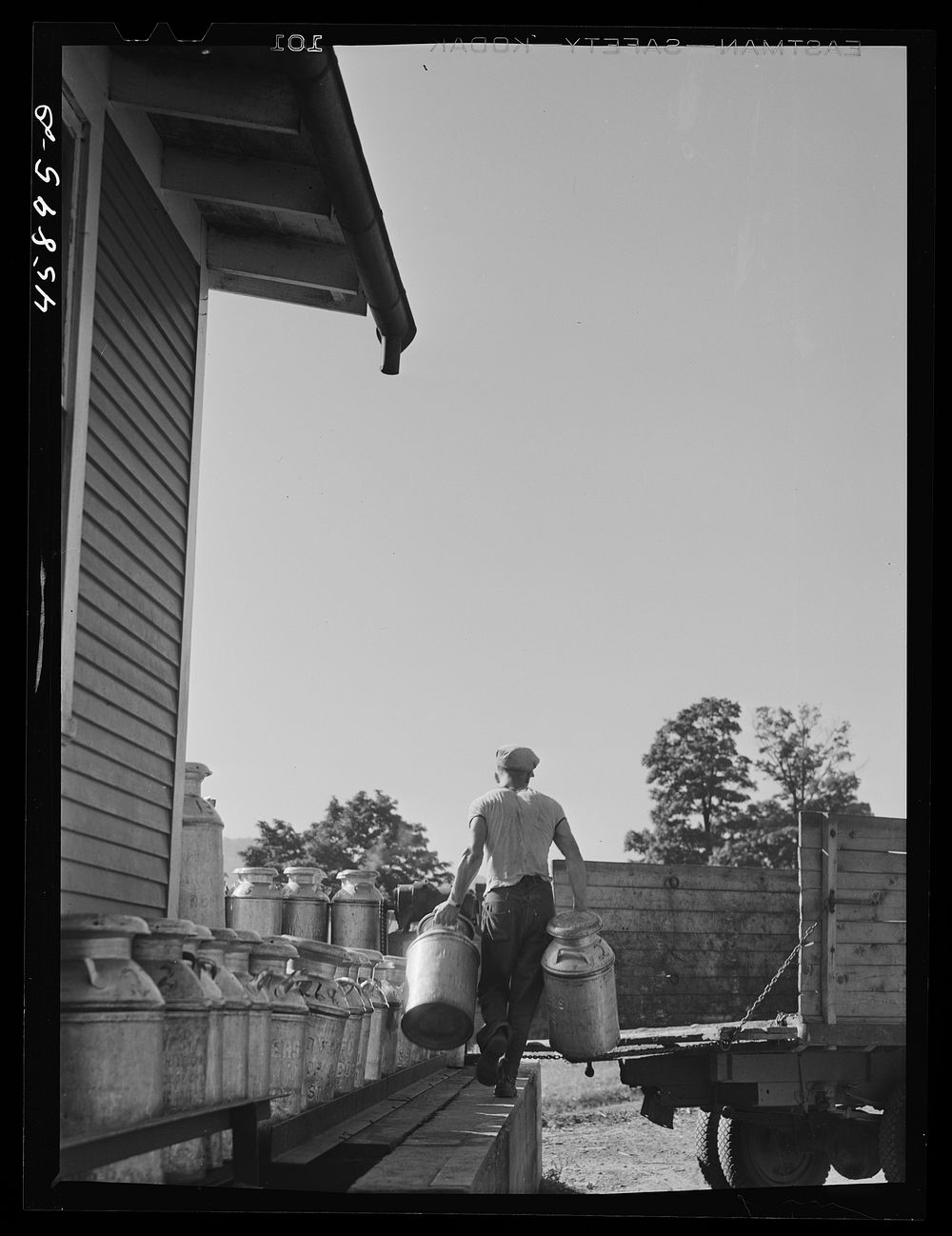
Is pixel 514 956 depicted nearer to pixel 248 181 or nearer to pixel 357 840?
pixel 248 181

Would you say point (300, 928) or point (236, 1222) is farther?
point (300, 928)

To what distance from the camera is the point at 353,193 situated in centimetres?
634

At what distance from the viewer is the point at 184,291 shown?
7309mm

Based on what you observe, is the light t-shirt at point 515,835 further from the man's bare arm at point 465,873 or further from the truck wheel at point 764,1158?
the truck wheel at point 764,1158

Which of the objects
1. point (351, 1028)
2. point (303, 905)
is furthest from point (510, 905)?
point (303, 905)

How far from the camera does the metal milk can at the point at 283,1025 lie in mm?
4676

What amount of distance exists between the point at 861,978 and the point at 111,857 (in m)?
4.66

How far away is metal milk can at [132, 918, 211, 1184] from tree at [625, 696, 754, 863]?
101 ft

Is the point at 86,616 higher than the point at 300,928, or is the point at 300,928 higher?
the point at 86,616

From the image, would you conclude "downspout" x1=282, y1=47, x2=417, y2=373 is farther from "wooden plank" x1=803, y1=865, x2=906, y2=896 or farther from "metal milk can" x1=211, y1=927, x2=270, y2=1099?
"wooden plank" x1=803, y1=865, x2=906, y2=896

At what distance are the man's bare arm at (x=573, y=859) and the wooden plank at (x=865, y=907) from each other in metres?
2.38
